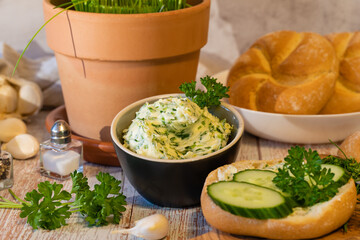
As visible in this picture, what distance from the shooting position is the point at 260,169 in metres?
1.28

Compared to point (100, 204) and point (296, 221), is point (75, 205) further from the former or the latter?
point (296, 221)

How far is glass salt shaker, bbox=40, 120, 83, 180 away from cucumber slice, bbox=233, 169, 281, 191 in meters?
0.58

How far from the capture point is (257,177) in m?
1.22

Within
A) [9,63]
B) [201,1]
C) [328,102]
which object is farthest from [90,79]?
[328,102]

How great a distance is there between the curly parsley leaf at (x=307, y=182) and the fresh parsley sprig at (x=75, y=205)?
1.37ft

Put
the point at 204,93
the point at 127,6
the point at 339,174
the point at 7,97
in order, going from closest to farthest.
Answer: the point at 339,174 → the point at 204,93 → the point at 127,6 → the point at 7,97

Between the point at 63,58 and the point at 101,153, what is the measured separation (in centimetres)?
32

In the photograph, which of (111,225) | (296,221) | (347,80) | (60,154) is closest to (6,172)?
(60,154)

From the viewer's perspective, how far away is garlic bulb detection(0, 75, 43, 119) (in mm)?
1879

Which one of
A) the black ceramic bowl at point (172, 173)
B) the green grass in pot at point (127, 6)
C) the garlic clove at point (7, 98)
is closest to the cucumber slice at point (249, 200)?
the black ceramic bowl at point (172, 173)

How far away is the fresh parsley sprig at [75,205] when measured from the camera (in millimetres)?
1261

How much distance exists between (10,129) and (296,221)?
1.09 m

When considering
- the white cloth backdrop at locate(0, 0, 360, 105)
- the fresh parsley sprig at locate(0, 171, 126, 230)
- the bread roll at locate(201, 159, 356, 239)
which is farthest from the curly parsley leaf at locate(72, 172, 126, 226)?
the white cloth backdrop at locate(0, 0, 360, 105)

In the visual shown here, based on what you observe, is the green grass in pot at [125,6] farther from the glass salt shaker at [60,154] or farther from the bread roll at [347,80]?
the bread roll at [347,80]
